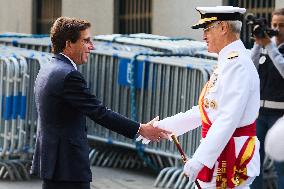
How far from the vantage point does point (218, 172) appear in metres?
5.38

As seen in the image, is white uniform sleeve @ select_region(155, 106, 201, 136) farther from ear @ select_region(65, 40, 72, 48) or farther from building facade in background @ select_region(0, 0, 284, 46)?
building facade in background @ select_region(0, 0, 284, 46)

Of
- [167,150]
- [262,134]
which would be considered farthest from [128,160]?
[262,134]

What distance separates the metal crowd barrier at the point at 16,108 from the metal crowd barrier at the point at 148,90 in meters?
0.08

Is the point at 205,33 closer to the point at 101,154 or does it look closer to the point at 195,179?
the point at 195,179

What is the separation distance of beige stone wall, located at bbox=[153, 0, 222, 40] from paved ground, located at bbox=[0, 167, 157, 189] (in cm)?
353

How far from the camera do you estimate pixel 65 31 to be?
A: 5582mm

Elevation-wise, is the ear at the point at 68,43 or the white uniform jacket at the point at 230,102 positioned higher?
the ear at the point at 68,43

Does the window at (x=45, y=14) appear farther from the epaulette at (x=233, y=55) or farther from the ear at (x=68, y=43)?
the epaulette at (x=233, y=55)

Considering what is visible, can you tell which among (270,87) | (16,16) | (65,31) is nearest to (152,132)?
(65,31)

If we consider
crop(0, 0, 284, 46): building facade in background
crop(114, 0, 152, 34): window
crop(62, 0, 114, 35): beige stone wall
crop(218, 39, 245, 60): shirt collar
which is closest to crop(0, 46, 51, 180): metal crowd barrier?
crop(0, 0, 284, 46): building facade in background

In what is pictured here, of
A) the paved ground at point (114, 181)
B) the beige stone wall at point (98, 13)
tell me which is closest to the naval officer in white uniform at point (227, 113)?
the paved ground at point (114, 181)

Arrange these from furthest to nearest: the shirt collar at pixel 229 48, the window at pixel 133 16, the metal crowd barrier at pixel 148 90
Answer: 1. the window at pixel 133 16
2. the metal crowd barrier at pixel 148 90
3. the shirt collar at pixel 229 48

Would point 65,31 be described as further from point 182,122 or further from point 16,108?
point 16,108

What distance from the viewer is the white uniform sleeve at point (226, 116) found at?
524 cm
